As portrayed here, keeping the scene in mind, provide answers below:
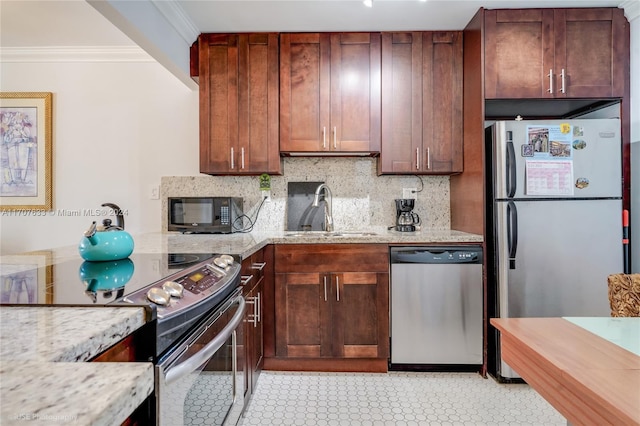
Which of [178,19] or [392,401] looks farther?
[178,19]

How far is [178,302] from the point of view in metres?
0.92

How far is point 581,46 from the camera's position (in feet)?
7.38

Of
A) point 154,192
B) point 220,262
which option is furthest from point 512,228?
point 154,192

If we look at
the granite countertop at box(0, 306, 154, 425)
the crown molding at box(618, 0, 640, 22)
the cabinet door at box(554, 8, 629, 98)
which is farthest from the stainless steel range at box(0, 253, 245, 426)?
the crown molding at box(618, 0, 640, 22)

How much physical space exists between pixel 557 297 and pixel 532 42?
167cm

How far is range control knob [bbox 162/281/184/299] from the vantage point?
0.94 meters

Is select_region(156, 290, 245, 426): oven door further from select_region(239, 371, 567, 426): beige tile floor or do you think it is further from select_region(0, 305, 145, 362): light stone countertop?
select_region(239, 371, 567, 426): beige tile floor

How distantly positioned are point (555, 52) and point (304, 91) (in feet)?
5.61

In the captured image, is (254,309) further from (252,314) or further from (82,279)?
(82,279)

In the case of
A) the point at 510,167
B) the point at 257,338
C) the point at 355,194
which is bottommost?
the point at 257,338

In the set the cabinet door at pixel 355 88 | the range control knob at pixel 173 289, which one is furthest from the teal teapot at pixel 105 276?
the cabinet door at pixel 355 88

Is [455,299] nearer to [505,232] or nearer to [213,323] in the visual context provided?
[505,232]

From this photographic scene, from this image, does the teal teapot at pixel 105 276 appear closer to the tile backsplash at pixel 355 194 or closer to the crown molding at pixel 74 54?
the tile backsplash at pixel 355 194

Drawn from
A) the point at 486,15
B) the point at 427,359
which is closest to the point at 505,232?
the point at 427,359
